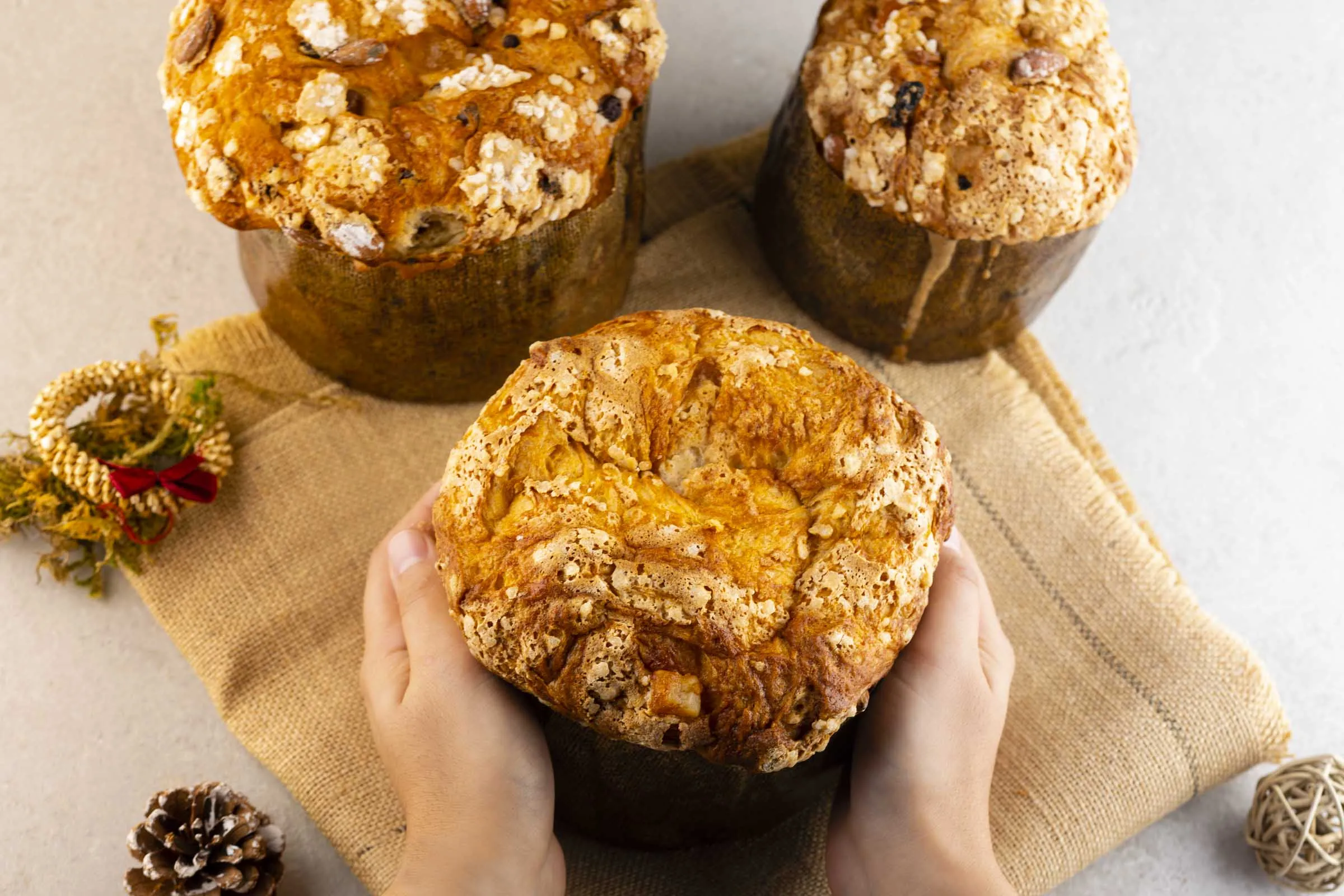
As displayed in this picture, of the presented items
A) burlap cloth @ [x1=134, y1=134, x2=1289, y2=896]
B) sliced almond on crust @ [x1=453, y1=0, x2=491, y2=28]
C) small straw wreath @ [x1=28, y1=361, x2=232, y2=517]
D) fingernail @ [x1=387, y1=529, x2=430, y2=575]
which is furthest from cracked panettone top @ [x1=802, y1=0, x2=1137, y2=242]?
small straw wreath @ [x1=28, y1=361, x2=232, y2=517]

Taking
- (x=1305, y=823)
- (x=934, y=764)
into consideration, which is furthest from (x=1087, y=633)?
(x=934, y=764)

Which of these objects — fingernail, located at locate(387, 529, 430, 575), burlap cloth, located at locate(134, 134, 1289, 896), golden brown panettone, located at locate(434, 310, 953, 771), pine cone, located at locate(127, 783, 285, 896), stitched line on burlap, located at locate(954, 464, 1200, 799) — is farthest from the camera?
stitched line on burlap, located at locate(954, 464, 1200, 799)

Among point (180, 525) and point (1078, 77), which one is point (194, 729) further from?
point (1078, 77)

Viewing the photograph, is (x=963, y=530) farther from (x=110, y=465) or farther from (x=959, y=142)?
(x=110, y=465)

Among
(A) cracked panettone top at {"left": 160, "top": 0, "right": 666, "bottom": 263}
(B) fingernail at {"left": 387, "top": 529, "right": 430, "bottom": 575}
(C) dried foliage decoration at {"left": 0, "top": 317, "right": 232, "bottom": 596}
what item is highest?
(A) cracked panettone top at {"left": 160, "top": 0, "right": 666, "bottom": 263}

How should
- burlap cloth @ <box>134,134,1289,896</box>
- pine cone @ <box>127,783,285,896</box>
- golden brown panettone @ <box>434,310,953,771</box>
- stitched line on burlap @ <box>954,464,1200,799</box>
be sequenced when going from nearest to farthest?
golden brown panettone @ <box>434,310,953,771</box>, pine cone @ <box>127,783,285,896</box>, burlap cloth @ <box>134,134,1289,896</box>, stitched line on burlap @ <box>954,464,1200,799</box>

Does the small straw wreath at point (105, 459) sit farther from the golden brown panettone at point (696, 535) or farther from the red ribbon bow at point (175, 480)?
the golden brown panettone at point (696, 535)

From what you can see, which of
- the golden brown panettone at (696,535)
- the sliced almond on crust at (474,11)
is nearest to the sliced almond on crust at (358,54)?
the sliced almond on crust at (474,11)

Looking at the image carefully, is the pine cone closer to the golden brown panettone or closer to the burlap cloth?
the burlap cloth
